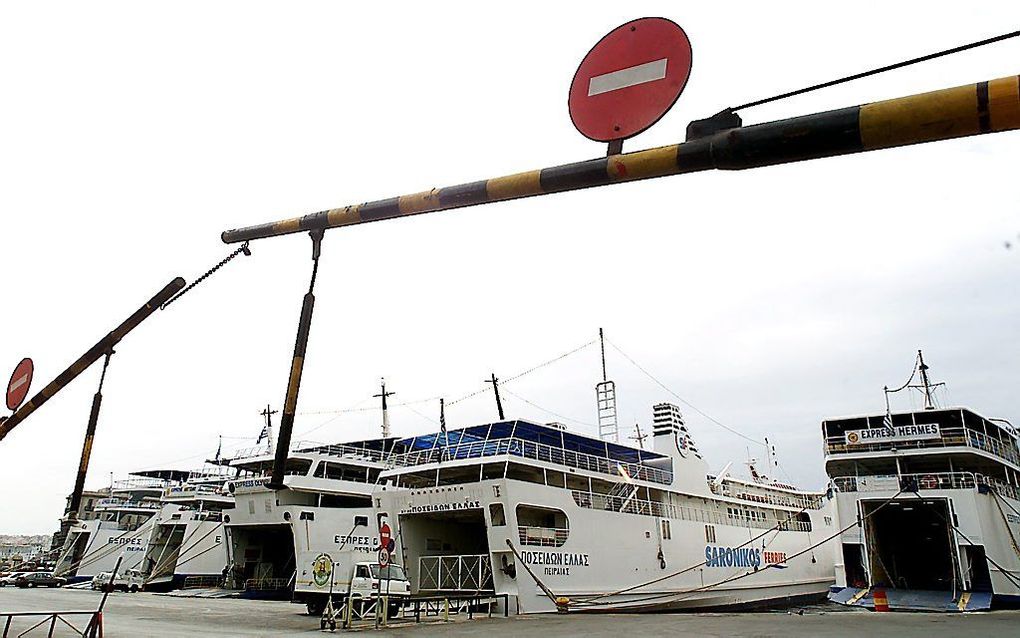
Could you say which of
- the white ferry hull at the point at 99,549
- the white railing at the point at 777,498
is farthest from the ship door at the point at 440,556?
the white ferry hull at the point at 99,549

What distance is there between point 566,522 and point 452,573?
164 inches

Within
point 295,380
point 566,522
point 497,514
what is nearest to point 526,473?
point 566,522

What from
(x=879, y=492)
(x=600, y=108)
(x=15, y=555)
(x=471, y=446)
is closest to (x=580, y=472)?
(x=471, y=446)

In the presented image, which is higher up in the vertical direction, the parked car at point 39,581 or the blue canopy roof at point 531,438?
the blue canopy roof at point 531,438

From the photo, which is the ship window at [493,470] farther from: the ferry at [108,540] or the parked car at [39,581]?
the parked car at [39,581]

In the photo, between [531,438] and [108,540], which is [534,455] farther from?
[108,540]

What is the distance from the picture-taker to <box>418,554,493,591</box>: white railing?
22.2 metres

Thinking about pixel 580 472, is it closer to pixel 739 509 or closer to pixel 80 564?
pixel 739 509

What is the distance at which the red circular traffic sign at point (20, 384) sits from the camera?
11344 mm

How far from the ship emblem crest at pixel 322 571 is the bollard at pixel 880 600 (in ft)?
49.7

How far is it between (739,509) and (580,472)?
13615mm

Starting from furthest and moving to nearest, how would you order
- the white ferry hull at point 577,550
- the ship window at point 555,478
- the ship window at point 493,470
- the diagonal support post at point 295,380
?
the ship window at point 555,478, the ship window at point 493,470, the white ferry hull at point 577,550, the diagonal support post at point 295,380

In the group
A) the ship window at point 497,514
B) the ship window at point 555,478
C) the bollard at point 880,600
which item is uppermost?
the ship window at point 555,478

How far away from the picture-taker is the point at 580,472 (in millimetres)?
24766
